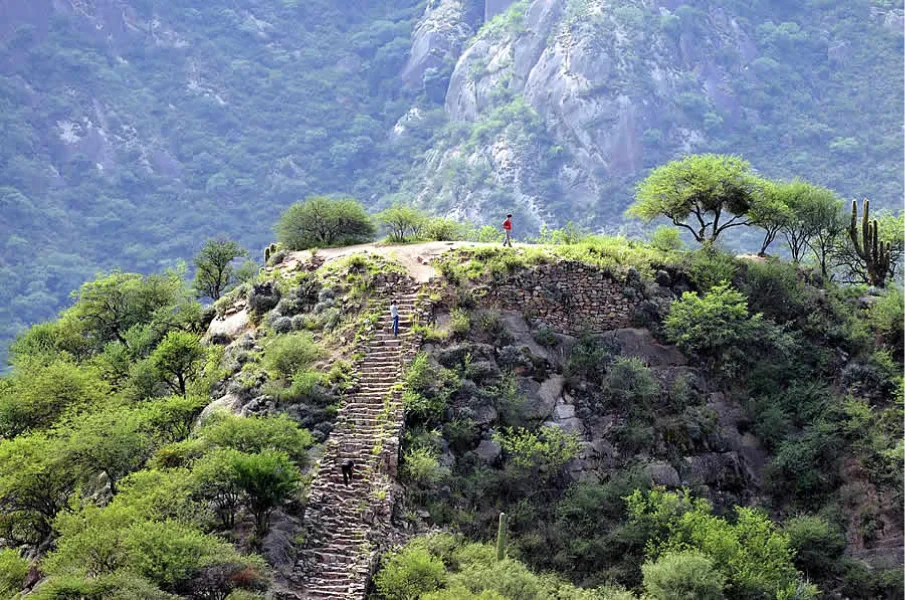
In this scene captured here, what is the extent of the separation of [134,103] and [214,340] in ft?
356

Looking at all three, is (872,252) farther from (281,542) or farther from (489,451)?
(281,542)

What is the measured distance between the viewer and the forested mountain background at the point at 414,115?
4663 inches

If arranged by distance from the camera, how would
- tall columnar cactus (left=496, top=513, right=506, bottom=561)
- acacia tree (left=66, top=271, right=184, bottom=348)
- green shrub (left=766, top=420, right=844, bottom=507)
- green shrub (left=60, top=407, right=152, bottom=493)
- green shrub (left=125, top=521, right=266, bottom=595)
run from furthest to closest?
acacia tree (left=66, top=271, right=184, bottom=348) < green shrub (left=766, top=420, right=844, bottom=507) < green shrub (left=60, top=407, right=152, bottom=493) < tall columnar cactus (left=496, top=513, right=506, bottom=561) < green shrub (left=125, top=521, right=266, bottom=595)

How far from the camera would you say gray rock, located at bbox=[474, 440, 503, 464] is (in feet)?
104

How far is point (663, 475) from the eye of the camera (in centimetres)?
3228

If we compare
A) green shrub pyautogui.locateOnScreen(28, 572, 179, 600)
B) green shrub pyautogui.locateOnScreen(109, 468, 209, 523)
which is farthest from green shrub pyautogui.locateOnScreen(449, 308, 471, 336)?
green shrub pyautogui.locateOnScreen(28, 572, 179, 600)

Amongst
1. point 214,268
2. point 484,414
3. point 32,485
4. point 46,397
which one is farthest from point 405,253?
point 32,485

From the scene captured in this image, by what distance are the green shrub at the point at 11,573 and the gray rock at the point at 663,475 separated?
19.0 meters

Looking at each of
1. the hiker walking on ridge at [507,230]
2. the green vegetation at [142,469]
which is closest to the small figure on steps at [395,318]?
the green vegetation at [142,469]

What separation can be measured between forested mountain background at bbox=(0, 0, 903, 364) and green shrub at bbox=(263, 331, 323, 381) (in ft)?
255

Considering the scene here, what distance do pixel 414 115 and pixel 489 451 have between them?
114383mm

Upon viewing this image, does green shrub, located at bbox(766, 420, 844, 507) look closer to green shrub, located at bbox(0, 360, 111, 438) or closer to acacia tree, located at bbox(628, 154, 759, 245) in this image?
acacia tree, located at bbox(628, 154, 759, 245)

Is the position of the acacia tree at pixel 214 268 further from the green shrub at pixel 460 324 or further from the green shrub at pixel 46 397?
the green shrub at pixel 460 324

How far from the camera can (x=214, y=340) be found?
3878cm
